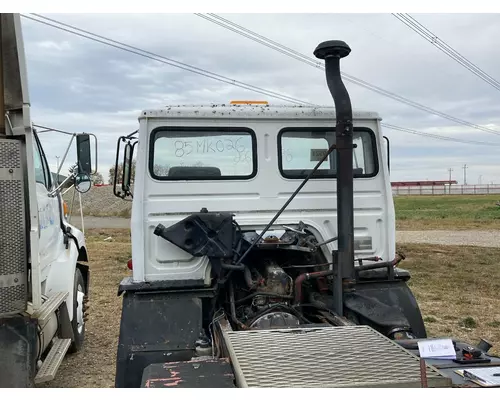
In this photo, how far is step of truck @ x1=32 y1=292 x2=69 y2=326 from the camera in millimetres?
4002

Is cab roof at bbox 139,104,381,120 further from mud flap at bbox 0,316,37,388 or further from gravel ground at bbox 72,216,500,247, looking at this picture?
gravel ground at bbox 72,216,500,247

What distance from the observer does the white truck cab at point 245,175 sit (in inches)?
169

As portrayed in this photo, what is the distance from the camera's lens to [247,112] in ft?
14.8

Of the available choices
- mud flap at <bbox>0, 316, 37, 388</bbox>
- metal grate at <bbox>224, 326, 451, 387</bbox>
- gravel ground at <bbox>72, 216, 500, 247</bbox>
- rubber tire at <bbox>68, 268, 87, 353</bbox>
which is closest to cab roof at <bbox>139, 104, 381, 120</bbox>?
mud flap at <bbox>0, 316, 37, 388</bbox>

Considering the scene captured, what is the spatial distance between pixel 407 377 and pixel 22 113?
3211 millimetres

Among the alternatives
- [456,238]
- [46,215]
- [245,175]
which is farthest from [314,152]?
[456,238]

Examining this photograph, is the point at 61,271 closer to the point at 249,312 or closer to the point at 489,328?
the point at 249,312

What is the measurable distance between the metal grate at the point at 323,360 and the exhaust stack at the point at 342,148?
2.98 feet

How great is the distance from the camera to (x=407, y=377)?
2.44 m

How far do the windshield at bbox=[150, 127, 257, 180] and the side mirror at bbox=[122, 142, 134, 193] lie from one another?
1.01ft

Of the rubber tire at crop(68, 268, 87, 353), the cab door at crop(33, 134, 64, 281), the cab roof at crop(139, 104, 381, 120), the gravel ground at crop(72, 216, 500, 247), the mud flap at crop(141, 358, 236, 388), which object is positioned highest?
the cab roof at crop(139, 104, 381, 120)

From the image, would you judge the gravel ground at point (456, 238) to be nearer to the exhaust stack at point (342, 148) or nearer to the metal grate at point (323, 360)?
the exhaust stack at point (342, 148)

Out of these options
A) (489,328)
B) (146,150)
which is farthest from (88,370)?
(489,328)

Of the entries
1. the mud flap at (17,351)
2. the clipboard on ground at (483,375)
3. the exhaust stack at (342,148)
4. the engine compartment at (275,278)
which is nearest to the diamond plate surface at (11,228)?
the mud flap at (17,351)
